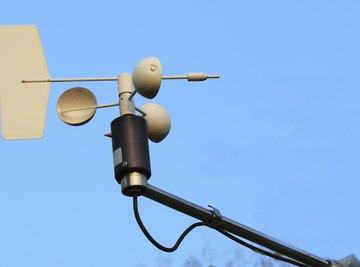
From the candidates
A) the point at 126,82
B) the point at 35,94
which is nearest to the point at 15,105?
the point at 35,94

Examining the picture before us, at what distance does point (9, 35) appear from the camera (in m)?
4.79

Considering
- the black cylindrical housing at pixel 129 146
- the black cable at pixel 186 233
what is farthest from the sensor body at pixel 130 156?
the black cable at pixel 186 233

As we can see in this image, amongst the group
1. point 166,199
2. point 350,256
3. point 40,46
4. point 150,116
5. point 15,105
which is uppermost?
point 40,46

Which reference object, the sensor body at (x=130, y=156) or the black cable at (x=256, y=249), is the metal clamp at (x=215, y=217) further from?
the sensor body at (x=130, y=156)

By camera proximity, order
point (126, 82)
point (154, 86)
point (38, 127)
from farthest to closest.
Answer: point (38, 127)
point (126, 82)
point (154, 86)

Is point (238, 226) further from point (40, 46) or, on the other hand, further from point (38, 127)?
point (40, 46)

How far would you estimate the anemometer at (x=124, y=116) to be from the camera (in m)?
3.41

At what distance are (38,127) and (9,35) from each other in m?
0.89

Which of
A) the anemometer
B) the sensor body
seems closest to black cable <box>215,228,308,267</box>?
the anemometer

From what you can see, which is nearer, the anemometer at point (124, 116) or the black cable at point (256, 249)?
the anemometer at point (124, 116)

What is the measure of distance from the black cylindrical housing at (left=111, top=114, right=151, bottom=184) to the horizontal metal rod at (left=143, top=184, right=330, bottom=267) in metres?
0.13

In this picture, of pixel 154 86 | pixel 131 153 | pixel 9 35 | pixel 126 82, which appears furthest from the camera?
pixel 9 35

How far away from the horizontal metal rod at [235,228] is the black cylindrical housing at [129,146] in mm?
132

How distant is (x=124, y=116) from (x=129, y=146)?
0.24 meters
